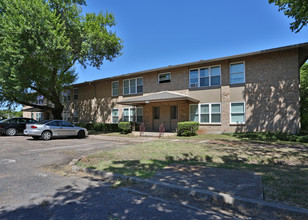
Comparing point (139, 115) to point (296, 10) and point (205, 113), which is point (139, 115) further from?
point (296, 10)

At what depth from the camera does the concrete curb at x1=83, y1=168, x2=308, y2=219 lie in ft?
9.35

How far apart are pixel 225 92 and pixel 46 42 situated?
14342mm

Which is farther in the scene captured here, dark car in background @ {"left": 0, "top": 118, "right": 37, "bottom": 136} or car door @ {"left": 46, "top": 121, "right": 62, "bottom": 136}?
dark car in background @ {"left": 0, "top": 118, "right": 37, "bottom": 136}

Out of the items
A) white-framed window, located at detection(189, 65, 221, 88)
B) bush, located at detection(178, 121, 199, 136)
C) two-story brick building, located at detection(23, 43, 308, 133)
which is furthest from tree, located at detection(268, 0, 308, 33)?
bush, located at detection(178, 121, 199, 136)

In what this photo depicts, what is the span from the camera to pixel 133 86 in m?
20.2

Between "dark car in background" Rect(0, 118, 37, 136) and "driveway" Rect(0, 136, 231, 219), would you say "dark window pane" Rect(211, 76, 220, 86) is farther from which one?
"dark car in background" Rect(0, 118, 37, 136)

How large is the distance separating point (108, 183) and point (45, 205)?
58.0 inches

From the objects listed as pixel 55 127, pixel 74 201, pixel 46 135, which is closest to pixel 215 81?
pixel 55 127

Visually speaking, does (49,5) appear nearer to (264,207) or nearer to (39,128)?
(39,128)

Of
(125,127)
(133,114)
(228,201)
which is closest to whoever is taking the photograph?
(228,201)

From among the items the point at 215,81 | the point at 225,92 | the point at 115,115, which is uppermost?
the point at 215,81

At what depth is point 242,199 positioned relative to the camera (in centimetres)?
320

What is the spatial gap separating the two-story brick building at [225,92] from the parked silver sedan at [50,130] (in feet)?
17.9

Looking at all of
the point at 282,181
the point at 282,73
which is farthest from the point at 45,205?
the point at 282,73
